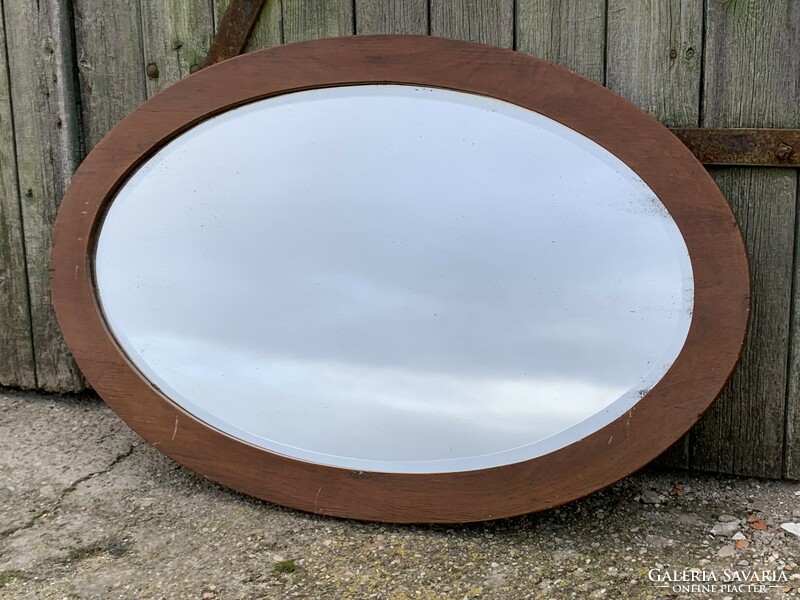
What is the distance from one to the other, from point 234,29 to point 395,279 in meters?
0.72

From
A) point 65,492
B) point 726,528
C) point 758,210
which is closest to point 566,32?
point 758,210

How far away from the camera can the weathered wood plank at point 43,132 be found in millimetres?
1732

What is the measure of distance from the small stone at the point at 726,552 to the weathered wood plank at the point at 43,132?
159 cm

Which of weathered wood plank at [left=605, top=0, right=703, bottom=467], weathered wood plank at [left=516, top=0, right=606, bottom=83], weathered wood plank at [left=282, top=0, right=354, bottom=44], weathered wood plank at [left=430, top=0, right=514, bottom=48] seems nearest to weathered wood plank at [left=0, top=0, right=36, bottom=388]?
weathered wood plank at [left=282, top=0, right=354, bottom=44]

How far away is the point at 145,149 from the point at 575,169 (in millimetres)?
865

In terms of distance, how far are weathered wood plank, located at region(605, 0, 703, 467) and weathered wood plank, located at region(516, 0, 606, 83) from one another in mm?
22

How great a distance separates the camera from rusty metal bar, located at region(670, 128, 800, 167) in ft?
4.46

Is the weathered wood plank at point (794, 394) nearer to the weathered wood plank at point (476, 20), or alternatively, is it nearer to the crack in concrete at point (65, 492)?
the weathered wood plank at point (476, 20)

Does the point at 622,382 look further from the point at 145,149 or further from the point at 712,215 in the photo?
the point at 145,149

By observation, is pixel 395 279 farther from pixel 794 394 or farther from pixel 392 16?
pixel 794 394

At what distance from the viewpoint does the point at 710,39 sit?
1.38 metres

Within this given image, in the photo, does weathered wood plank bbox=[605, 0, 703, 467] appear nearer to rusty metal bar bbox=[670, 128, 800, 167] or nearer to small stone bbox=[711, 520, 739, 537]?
rusty metal bar bbox=[670, 128, 800, 167]

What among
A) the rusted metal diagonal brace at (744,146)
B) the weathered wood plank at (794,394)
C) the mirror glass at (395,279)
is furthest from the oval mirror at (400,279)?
the weathered wood plank at (794,394)

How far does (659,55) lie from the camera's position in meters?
1.41
